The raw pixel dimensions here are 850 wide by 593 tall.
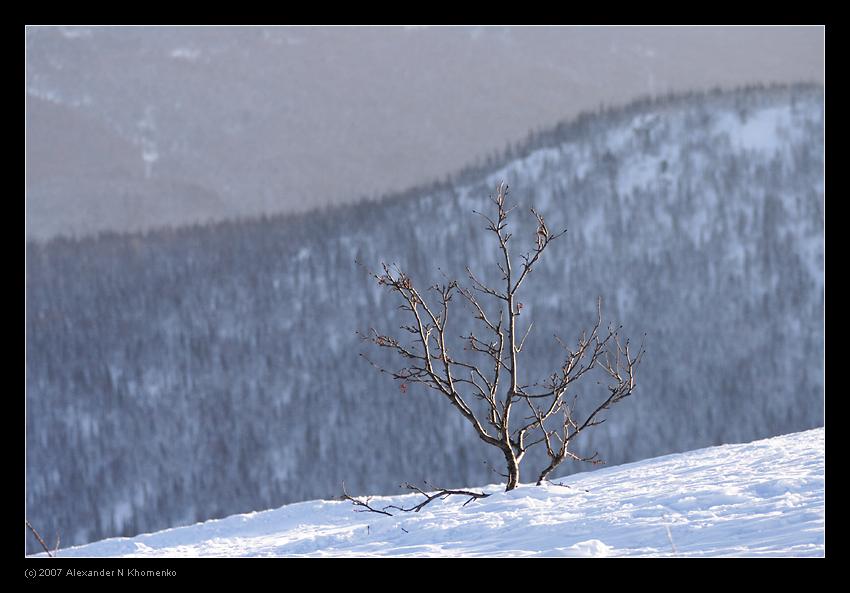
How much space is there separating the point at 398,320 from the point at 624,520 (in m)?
82.3

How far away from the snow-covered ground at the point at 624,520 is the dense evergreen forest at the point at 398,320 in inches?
2151

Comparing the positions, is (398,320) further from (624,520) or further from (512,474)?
(624,520)

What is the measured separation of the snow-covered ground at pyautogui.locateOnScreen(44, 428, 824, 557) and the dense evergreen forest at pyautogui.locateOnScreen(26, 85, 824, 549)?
2151 inches

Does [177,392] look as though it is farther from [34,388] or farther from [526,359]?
[526,359]

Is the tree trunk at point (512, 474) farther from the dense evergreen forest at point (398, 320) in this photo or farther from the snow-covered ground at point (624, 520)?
the dense evergreen forest at point (398, 320)

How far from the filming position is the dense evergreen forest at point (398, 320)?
75.4 metres

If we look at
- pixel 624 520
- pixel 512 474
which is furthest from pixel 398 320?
pixel 624 520

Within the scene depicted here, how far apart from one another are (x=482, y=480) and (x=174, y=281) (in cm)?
5565

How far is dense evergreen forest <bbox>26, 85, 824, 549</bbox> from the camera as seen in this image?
247ft

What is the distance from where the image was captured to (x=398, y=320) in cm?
8956

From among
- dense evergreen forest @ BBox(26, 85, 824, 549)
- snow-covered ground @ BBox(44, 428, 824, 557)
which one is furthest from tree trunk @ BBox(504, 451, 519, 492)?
dense evergreen forest @ BBox(26, 85, 824, 549)

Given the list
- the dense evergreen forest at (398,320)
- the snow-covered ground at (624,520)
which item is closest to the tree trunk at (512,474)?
the snow-covered ground at (624,520)
